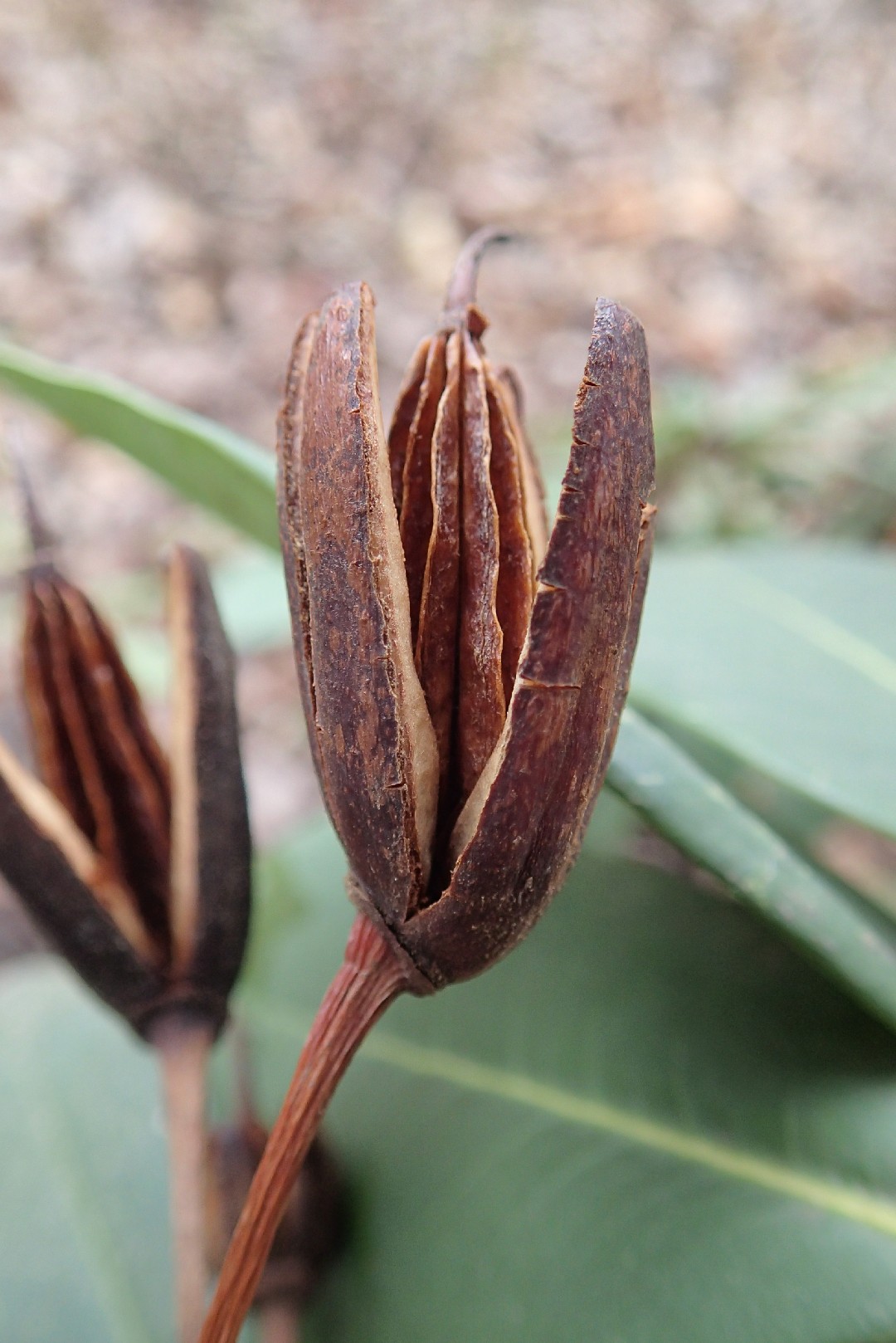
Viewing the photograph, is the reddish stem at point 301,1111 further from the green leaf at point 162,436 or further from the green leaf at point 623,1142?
the green leaf at point 162,436

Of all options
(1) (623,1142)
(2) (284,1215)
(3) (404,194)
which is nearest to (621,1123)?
(1) (623,1142)

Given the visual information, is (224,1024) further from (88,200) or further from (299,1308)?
(88,200)

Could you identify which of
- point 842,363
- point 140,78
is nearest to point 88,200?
point 140,78

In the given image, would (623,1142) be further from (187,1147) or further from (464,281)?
(464,281)

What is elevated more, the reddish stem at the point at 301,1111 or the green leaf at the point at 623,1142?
the reddish stem at the point at 301,1111

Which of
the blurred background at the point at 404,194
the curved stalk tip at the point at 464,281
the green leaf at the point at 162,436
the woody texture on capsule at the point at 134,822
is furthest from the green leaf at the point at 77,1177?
the blurred background at the point at 404,194

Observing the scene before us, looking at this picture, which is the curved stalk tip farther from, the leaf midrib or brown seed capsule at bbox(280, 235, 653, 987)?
the leaf midrib

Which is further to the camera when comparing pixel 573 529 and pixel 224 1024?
pixel 224 1024
